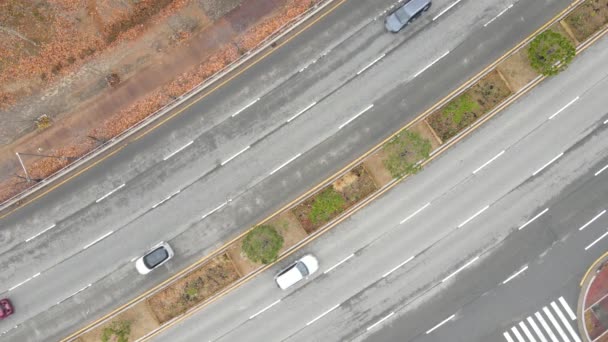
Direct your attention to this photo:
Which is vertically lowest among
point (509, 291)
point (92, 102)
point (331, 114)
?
point (509, 291)

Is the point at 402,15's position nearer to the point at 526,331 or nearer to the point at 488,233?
the point at 488,233

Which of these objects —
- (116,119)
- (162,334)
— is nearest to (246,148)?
(116,119)

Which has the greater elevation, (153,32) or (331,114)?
(153,32)

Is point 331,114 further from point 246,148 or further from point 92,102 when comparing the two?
point 92,102

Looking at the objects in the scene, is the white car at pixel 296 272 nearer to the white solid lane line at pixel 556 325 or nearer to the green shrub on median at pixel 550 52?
the white solid lane line at pixel 556 325
